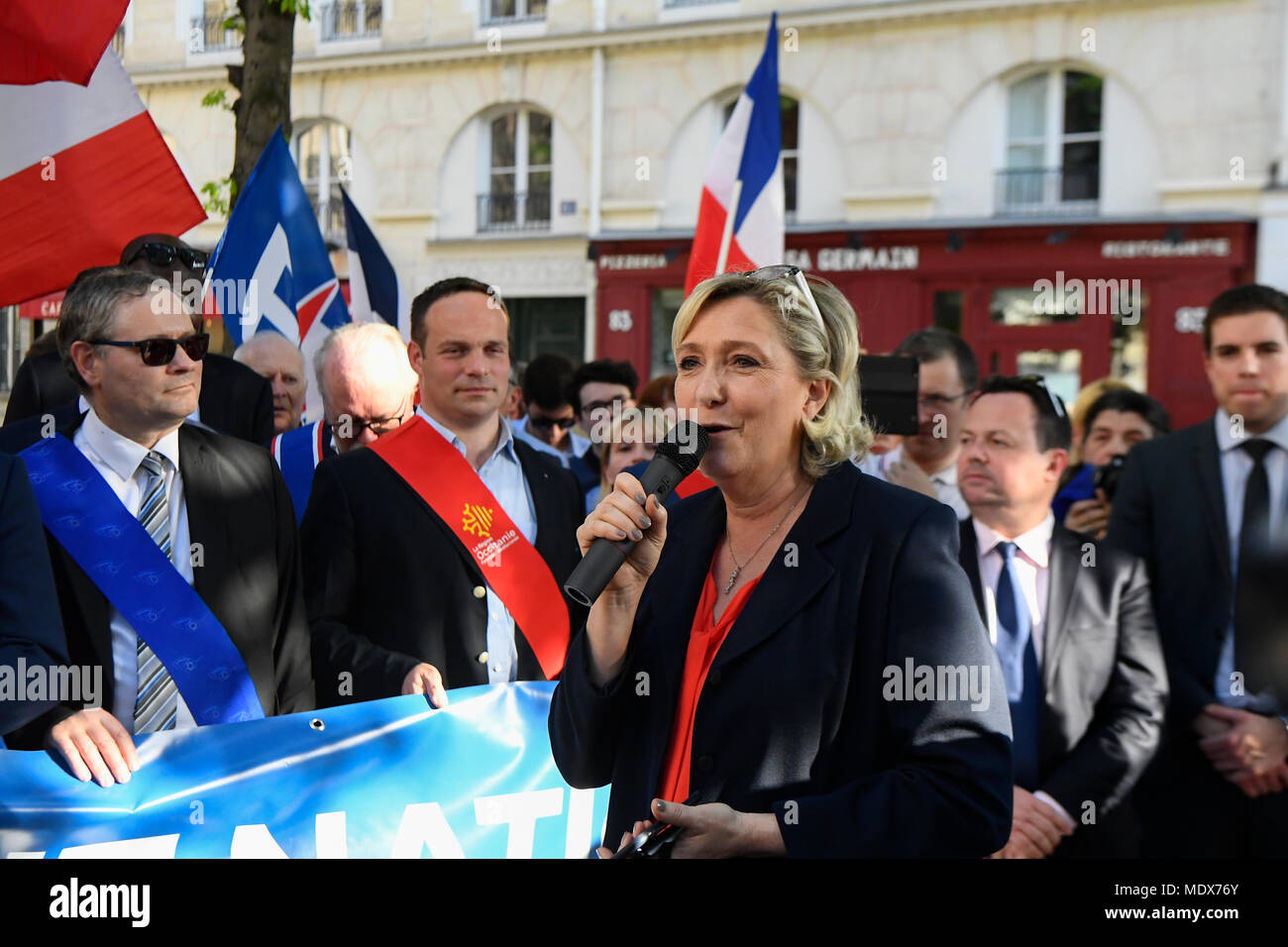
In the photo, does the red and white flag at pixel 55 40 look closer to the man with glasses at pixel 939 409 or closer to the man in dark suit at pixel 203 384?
the man in dark suit at pixel 203 384

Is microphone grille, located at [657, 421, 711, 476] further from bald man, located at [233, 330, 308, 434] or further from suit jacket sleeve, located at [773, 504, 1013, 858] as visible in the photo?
bald man, located at [233, 330, 308, 434]

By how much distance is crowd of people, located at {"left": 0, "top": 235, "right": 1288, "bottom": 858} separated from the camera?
2.03 meters

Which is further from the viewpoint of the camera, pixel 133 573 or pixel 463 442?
pixel 463 442

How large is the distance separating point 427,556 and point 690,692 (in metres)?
1.63

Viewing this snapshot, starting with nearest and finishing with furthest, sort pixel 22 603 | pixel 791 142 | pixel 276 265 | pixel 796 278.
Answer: pixel 796 278
pixel 22 603
pixel 276 265
pixel 791 142

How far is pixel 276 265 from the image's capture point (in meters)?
6.13

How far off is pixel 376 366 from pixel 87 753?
1901mm

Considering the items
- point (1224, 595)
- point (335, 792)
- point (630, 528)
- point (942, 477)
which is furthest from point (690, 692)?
Result: point (942, 477)

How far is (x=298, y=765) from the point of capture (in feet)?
9.87

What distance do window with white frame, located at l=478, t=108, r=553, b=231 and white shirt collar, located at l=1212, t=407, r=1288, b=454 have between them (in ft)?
50.6

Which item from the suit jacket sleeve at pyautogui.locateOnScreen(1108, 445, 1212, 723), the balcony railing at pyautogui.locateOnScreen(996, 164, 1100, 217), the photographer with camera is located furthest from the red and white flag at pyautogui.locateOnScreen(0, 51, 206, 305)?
the balcony railing at pyautogui.locateOnScreen(996, 164, 1100, 217)

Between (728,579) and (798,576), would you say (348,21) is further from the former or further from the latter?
(798,576)

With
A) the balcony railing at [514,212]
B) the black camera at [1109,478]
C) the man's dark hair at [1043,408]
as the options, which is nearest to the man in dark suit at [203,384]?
the man's dark hair at [1043,408]
